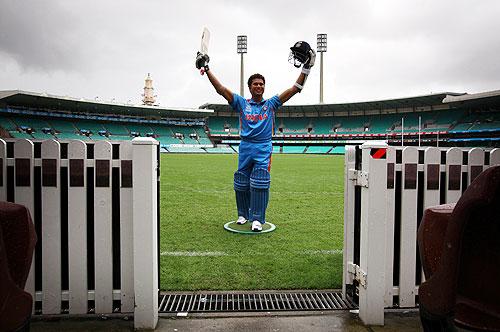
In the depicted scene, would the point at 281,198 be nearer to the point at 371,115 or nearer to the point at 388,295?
the point at 388,295

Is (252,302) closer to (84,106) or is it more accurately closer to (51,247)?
(51,247)

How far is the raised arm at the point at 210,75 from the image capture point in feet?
14.7

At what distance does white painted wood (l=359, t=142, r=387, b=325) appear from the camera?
2494mm

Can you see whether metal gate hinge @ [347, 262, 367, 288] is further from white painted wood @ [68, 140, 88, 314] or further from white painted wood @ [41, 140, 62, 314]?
white painted wood @ [41, 140, 62, 314]

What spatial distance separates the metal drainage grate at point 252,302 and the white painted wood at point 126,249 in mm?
270

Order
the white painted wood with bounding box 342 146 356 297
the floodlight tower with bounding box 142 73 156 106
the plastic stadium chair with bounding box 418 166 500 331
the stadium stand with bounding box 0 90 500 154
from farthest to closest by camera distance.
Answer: the floodlight tower with bounding box 142 73 156 106 → the stadium stand with bounding box 0 90 500 154 → the white painted wood with bounding box 342 146 356 297 → the plastic stadium chair with bounding box 418 166 500 331

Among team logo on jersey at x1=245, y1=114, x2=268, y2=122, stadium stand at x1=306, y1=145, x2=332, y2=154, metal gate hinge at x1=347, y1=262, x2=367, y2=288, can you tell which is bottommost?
metal gate hinge at x1=347, y1=262, x2=367, y2=288

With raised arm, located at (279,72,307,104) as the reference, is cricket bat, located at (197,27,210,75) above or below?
above

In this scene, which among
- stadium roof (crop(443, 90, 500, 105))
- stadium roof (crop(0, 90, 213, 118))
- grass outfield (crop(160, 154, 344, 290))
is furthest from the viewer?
stadium roof (crop(0, 90, 213, 118))

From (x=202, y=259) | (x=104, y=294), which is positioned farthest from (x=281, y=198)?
(x=104, y=294)

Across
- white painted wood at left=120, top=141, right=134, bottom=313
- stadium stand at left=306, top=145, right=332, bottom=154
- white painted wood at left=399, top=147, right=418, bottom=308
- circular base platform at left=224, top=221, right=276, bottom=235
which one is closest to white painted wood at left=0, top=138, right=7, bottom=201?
white painted wood at left=120, top=141, right=134, bottom=313

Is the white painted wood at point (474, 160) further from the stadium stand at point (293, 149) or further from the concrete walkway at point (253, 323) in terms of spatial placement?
the stadium stand at point (293, 149)

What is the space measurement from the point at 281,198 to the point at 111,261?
638cm

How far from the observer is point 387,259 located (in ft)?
8.71
